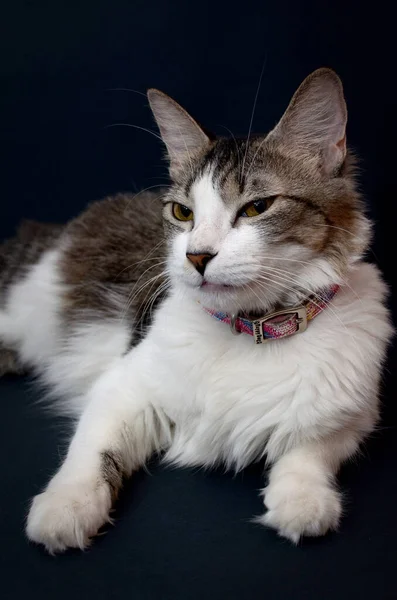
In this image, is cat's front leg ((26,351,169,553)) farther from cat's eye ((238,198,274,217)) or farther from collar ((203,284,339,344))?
cat's eye ((238,198,274,217))

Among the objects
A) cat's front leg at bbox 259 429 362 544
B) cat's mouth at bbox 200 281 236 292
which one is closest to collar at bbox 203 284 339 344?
cat's mouth at bbox 200 281 236 292

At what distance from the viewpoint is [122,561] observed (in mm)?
1558

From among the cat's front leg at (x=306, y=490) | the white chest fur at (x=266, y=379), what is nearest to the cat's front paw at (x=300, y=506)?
the cat's front leg at (x=306, y=490)

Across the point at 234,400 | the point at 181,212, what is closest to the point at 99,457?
the point at 234,400

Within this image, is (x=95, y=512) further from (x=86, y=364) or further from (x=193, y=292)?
(x=86, y=364)

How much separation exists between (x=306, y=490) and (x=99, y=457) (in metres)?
0.49

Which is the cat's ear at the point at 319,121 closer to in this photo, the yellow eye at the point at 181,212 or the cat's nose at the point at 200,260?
the yellow eye at the point at 181,212

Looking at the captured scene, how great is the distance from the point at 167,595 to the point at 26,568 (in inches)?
12.1

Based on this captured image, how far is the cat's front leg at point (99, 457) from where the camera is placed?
155cm

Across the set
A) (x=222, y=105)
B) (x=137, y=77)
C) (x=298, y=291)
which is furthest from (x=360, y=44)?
(x=298, y=291)

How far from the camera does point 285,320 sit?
1768 millimetres

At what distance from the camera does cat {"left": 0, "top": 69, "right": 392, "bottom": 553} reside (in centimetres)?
162

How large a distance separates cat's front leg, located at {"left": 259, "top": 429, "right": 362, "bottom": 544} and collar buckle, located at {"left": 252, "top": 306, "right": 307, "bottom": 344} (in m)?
0.28

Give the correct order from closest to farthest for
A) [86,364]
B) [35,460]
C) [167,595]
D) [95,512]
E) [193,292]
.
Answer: [167,595]
[95,512]
[193,292]
[35,460]
[86,364]
